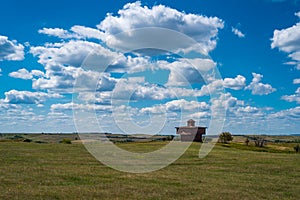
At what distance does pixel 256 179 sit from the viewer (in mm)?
27891

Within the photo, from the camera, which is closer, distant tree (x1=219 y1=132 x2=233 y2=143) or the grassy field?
the grassy field

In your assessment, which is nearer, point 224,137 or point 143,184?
point 143,184

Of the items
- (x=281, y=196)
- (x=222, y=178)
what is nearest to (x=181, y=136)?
(x=222, y=178)

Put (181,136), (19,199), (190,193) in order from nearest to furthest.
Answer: (19,199) → (190,193) → (181,136)

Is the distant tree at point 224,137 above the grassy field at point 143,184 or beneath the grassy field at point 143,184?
above

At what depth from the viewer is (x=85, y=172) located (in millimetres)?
28203

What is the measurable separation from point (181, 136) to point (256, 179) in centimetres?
7466

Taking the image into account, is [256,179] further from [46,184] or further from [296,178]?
[46,184]

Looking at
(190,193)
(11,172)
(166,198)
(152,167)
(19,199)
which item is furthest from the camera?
(152,167)

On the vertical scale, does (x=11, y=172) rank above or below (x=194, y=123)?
below

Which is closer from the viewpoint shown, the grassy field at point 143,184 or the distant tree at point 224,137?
the grassy field at point 143,184

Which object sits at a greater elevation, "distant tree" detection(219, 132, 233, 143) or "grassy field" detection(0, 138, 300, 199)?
"distant tree" detection(219, 132, 233, 143)

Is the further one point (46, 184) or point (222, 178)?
point (222, 178)

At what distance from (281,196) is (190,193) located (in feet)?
17.1
